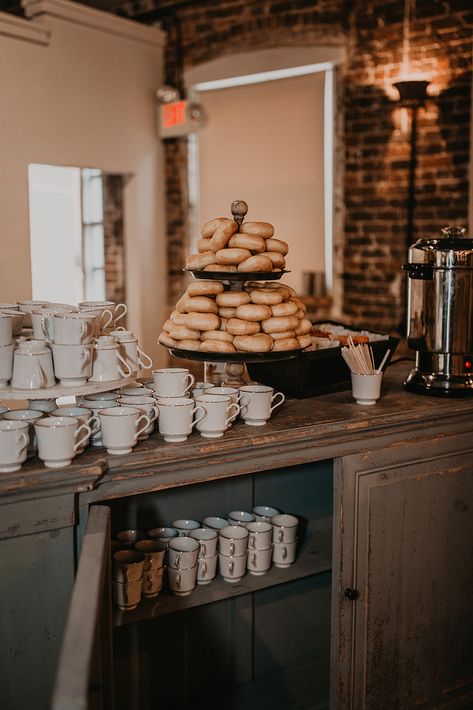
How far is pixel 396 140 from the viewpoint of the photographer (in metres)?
5.10

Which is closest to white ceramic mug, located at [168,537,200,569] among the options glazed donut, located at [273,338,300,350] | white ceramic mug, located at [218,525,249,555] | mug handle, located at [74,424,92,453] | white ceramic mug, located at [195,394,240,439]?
white ceramic mug, located at [218,525,249,555]

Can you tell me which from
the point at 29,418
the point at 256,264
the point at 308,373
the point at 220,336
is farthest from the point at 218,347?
the point at 29,418

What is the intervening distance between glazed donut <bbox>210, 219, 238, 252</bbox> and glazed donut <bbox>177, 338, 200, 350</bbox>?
27 cm

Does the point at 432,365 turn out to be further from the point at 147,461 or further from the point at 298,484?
the point at 147,461

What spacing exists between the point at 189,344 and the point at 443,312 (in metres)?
0.83

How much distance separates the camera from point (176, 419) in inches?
77.8

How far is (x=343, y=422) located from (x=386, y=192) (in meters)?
3.29

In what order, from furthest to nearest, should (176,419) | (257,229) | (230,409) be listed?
(257,229) < (230,409) < (176,419)

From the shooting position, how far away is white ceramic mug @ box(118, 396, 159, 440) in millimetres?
1989

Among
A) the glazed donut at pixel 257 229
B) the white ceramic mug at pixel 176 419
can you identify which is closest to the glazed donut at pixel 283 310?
Answer: the glazed donut at pixel 257 229

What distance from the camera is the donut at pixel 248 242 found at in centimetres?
227

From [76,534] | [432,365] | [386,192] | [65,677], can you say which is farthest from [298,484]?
[386,192]

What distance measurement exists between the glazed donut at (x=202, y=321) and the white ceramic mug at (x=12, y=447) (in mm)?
666

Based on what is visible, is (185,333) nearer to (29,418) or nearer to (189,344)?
(189,344)
